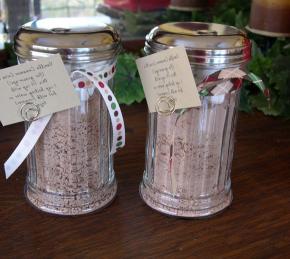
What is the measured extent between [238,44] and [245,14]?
2.31ft

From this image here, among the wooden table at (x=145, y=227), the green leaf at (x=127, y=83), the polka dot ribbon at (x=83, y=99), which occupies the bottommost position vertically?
the wooden table at (x=145, y=227)

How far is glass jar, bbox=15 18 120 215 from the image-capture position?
52cm

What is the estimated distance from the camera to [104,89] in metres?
0.55

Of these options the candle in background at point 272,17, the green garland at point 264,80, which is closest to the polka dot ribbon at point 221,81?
the green garland at point 264,80

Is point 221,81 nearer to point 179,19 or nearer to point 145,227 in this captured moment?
point 145,227

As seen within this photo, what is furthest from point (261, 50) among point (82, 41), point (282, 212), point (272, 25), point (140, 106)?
point (82, 41)

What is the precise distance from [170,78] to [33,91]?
164 mm

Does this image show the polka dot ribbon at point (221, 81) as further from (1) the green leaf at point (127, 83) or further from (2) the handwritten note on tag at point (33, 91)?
(1) the green leaf at point (127, 83)

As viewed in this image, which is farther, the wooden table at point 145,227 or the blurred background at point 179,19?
the blurred background at point 179,19

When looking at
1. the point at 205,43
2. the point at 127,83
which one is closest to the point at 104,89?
the point at 205,43

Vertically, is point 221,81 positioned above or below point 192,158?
above

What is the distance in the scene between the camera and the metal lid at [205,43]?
521 mm

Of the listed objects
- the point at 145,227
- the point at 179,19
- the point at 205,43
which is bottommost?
the point at 145,227

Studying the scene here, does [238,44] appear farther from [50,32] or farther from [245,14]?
[245,14]
